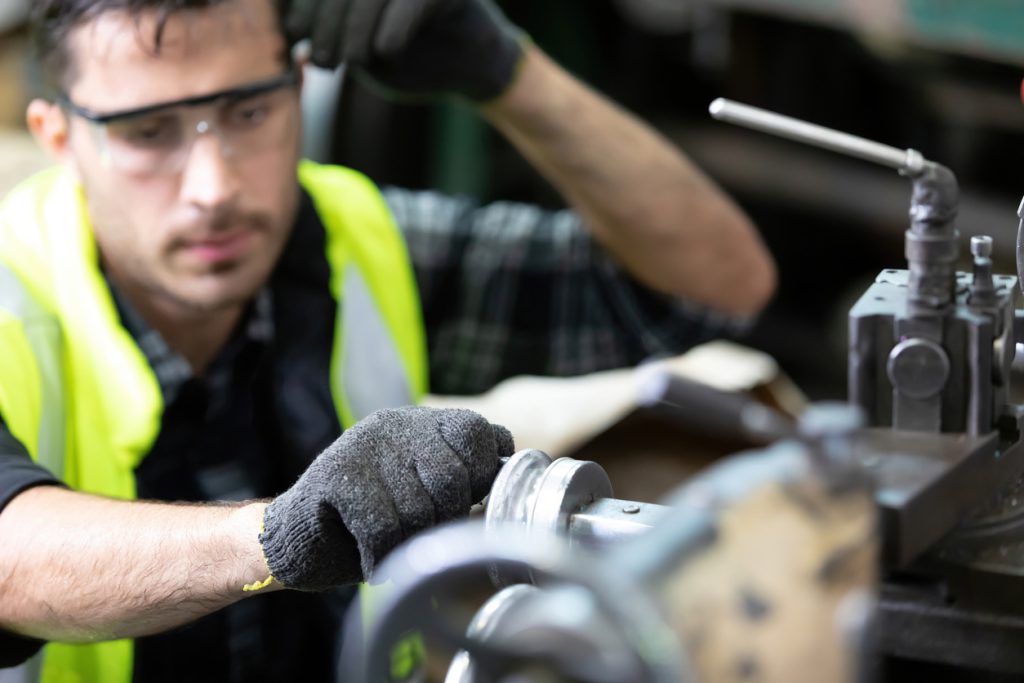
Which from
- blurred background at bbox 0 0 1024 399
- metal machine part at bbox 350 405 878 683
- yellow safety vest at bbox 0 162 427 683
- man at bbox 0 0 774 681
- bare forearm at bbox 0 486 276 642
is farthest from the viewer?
blurred background at bbox 0 0 1024 399

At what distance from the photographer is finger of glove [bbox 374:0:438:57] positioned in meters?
1.82

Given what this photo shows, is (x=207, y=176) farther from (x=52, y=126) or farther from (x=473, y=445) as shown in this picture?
(x=473, y=445)

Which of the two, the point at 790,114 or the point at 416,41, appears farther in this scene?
the point at 790,114

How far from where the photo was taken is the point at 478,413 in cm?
115

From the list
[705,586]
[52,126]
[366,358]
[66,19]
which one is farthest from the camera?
[366,358]

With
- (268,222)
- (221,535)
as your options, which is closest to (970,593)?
(221,535)

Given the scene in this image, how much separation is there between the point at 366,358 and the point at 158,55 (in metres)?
0.55

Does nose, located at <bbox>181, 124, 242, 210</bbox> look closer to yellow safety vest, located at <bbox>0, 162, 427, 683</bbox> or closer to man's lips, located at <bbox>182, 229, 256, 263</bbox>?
man's lips, located at <bbox>182, 229, 256, 263</bbox>

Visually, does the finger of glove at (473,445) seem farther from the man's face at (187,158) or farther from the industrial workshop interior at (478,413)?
the man's face at (187,158)

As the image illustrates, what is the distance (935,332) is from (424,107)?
2.81 metres

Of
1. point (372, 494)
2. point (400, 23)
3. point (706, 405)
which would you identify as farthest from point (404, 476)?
point (400, 23)

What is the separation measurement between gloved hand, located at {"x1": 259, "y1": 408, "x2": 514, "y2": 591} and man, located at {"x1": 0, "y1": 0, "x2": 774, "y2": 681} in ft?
0.29

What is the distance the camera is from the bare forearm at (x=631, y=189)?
209cm

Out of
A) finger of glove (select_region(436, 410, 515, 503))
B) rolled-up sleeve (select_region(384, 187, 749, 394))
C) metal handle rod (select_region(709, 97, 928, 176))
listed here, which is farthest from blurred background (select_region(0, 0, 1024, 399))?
metal handle rod (select_region(709, 97, 928, 176))
